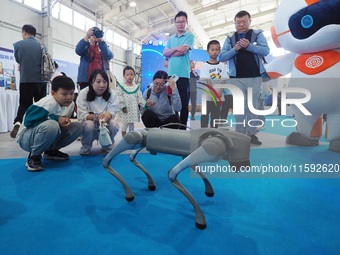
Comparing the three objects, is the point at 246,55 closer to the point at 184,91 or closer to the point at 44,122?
the point at 184,91

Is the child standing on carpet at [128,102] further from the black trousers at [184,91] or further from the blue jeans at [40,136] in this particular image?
the blue jeans at [40,136]

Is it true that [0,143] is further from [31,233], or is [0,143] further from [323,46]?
[323,46]

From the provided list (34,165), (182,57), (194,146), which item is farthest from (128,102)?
(194,146)

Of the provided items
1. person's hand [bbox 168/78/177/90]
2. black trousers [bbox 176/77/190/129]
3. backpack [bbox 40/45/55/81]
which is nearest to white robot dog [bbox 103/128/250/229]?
person's hand [bbox 168/78/177/90]

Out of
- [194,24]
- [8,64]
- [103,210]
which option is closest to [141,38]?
[194,24]

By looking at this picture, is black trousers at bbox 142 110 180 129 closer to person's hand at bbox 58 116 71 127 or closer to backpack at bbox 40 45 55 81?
person's hand at bbox 58 116 71 127

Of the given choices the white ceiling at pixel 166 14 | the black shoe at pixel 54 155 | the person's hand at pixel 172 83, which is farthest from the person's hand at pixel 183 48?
the white ceiling at pixel 166 14

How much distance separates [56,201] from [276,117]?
1.38 m

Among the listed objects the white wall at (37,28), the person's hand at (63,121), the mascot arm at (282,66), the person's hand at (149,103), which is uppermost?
the white wall at (37,28)

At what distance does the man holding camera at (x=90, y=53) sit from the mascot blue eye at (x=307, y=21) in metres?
1.64

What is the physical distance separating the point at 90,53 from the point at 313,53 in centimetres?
187

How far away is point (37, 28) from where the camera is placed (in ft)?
22.1

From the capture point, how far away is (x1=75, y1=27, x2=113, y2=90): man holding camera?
2.14 metres

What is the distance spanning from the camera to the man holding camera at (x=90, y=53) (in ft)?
7.03
